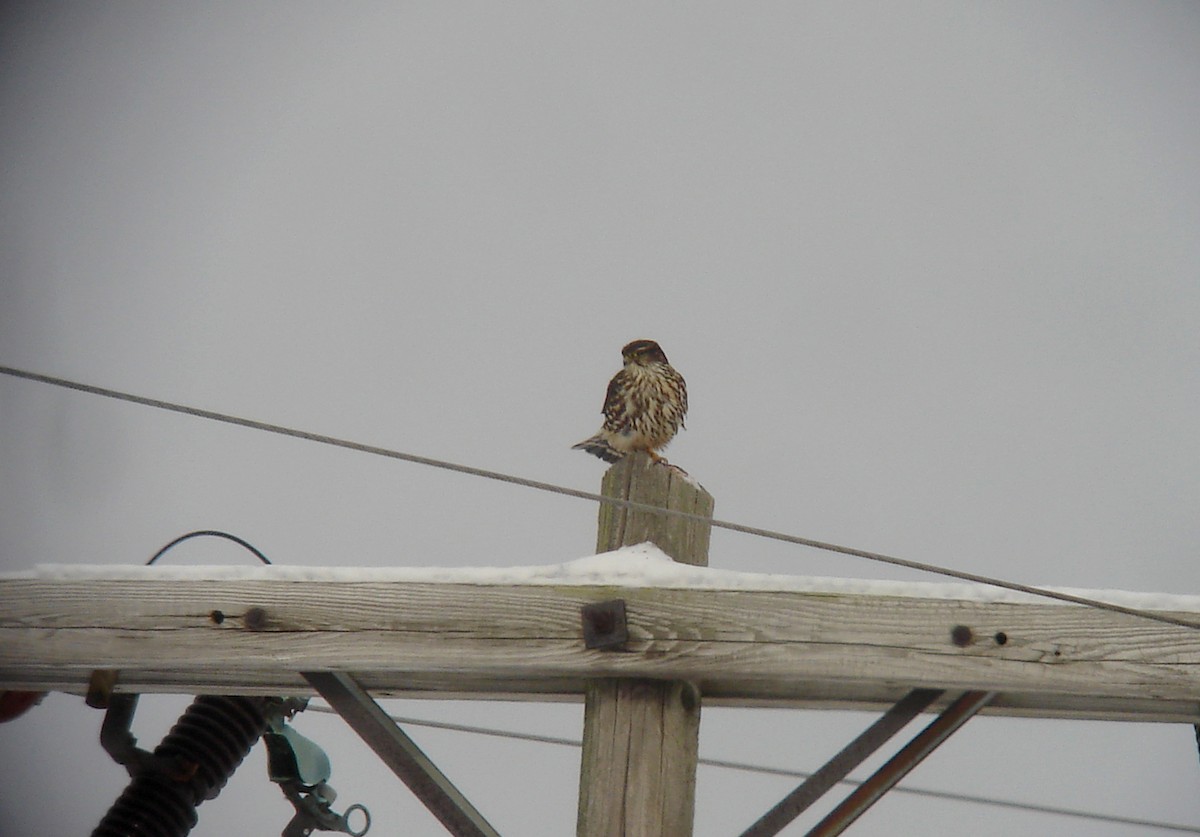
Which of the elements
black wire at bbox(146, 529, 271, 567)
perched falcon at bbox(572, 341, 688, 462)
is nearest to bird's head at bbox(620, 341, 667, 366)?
perched falcon at bbox(572, 341, 688, 462)

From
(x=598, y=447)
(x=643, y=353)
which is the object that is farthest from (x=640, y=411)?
(x=643, y=353)

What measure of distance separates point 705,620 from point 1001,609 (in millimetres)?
507

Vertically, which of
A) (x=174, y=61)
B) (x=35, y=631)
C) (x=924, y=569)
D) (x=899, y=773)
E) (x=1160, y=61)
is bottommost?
(x=899, y=773)

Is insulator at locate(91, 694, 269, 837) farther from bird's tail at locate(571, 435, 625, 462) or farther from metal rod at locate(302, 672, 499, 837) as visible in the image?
bird's tail at locate(571, 435, 625, 462)

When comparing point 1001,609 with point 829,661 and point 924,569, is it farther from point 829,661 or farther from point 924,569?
point 829,661

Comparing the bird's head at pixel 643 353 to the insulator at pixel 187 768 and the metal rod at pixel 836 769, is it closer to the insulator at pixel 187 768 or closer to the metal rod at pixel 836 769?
the insulator at pixel 187 768

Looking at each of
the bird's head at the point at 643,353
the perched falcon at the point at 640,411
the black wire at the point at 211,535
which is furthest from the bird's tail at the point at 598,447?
the black wire at the point at 211,535

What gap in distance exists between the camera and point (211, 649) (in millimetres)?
2092

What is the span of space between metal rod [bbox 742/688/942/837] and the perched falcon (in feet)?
8.70

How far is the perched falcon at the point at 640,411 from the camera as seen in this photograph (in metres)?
4.69

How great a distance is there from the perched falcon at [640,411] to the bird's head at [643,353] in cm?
5

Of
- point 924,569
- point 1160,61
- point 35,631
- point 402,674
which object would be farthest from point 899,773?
point 1160,61

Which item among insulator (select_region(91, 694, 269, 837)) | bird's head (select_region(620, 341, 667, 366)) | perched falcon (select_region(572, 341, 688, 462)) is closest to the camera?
insulator (select_region(91, 694, 269, 837))

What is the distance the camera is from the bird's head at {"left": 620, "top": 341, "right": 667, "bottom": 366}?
4.99m
